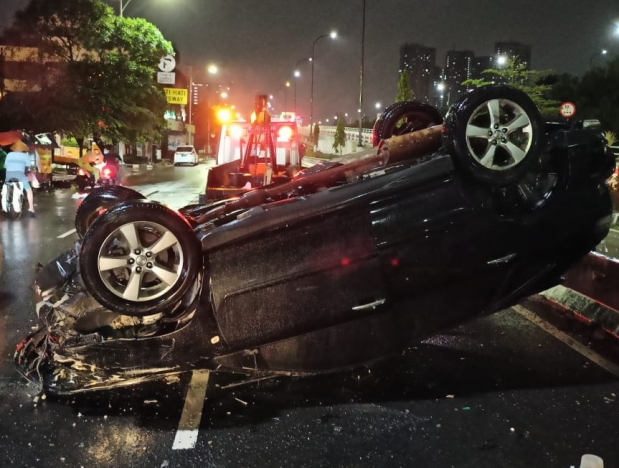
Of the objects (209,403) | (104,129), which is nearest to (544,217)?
(209,403)

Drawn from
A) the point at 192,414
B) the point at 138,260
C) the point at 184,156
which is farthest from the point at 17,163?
the point at 184,156

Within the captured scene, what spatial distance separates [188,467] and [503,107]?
3240mm

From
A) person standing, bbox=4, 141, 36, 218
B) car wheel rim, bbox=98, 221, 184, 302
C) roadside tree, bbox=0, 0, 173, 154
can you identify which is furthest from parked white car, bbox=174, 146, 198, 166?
car wheel rim, bbox=98, 221, 184, 302

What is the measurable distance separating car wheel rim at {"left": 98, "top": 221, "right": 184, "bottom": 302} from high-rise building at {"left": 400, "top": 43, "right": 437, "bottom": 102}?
114m

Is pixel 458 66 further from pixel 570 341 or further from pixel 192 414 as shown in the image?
pixel 192 414

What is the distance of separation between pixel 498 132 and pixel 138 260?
8.78 feet

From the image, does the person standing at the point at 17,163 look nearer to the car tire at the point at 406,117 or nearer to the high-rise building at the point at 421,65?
the car tire at the point at 406,117

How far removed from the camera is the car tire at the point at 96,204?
5324 millimetres

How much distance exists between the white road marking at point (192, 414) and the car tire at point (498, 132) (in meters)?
2.48

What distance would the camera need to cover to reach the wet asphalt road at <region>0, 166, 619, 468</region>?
353 cm

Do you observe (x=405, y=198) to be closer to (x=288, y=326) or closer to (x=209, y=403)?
(x=288, y=326)

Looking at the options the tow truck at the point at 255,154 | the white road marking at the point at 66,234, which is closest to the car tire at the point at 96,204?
the tow truck at the point at 255,154

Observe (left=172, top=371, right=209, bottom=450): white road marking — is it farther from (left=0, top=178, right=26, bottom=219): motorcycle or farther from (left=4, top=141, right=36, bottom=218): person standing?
(left=4, top=141, right=36, bottom=218): person standing

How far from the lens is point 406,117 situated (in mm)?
6227
